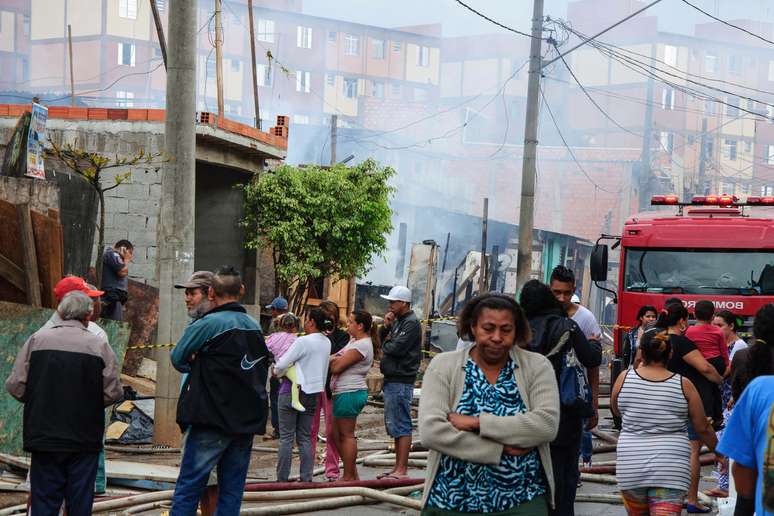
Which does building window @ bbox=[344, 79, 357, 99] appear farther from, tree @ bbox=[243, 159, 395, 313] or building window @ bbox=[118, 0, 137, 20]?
tree @ bbox=[243, 159, 395, 313]

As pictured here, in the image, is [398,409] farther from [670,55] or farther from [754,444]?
[670,55]

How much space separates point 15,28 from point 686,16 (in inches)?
1637

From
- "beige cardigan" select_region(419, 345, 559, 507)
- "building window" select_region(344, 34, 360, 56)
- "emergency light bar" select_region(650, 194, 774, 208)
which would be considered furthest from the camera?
"building window" select_region(344, 34, 360, 56)

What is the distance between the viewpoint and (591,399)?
6.96 meters

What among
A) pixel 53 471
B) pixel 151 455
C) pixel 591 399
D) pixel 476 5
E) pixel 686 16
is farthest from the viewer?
pixel 686 16

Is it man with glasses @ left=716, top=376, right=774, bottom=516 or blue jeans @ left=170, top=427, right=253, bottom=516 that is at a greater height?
man with glasses @ left=716, top=376, right=774, bottom=516

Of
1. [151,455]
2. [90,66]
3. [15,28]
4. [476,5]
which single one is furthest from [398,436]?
[15,28]

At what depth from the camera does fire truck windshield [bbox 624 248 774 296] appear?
1525cm

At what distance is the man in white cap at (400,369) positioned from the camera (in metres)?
9.78

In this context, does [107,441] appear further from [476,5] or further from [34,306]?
[476,5]

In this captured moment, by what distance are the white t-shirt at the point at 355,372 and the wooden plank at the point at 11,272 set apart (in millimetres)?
2841

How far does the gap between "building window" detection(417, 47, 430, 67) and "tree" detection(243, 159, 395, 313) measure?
57.7 meters

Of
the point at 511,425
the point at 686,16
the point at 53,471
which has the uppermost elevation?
the point at 686,16

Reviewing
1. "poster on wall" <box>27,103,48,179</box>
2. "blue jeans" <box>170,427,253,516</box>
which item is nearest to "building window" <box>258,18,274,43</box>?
"poster on wall" <box>27,103,48,179</box>
